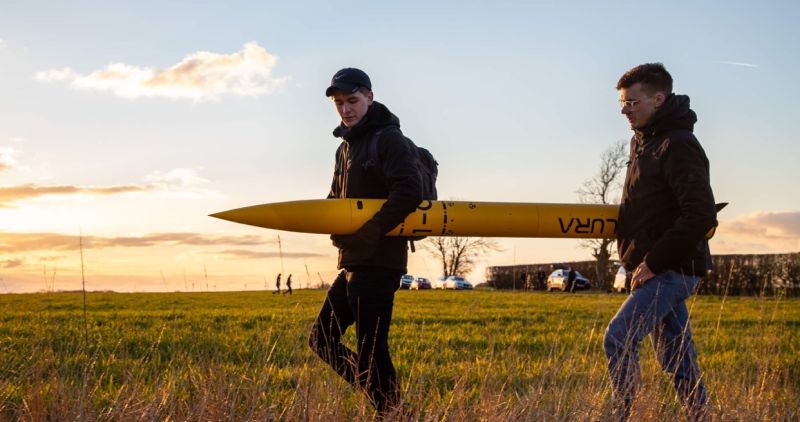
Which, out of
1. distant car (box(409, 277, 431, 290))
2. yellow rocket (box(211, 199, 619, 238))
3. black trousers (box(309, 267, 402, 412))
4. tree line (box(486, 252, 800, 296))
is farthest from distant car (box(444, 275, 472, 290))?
black trousers (box(309, 267, 402, 412))

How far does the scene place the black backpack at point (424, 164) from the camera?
16.0 feet

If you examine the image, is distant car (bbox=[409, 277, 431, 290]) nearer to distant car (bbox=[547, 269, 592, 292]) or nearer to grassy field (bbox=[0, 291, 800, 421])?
distant car (bbox=[547, 269, 592, 292])

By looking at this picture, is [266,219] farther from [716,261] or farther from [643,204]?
[716,261]

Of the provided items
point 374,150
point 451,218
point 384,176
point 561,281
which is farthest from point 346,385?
point 561,281

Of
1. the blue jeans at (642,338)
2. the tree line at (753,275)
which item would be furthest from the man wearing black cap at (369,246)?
the tree line at (753,275)

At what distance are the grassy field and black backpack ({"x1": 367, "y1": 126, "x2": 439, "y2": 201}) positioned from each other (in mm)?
1179

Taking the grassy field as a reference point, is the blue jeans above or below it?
above

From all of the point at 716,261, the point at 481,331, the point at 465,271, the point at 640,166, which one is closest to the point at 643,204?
the point at 640,166

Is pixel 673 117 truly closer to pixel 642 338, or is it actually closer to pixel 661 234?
pixel 661 234

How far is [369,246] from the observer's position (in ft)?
15.6

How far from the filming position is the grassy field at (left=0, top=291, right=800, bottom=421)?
480 centimetres

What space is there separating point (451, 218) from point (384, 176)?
1368 millimetres

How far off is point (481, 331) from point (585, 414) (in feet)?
28.6

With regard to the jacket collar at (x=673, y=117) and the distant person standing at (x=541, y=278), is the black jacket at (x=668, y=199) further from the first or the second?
the distant person standing at (x=541, y=278)
